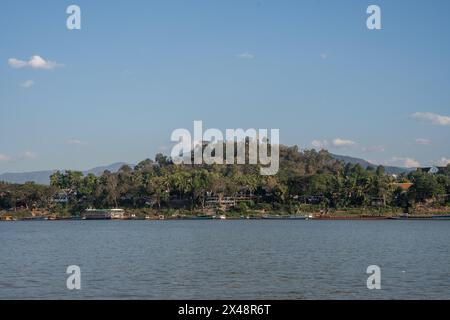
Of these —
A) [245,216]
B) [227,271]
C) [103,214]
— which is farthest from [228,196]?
[227,271]

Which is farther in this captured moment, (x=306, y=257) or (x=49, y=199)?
(x=49, y=199)

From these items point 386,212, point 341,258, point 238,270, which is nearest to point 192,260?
point 238,270

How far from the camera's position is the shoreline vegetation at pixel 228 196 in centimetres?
13938

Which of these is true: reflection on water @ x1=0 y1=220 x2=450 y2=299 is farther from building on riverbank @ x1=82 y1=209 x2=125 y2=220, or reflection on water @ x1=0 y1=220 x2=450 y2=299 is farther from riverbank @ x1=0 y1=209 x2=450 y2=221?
building on riverbank @ x1=82 y1=209 x2=125 y2=220

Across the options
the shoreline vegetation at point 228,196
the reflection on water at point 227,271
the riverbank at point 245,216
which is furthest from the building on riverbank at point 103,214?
the reflection on water at point 227,271

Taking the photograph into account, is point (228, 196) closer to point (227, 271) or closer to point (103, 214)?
point (103, 214)

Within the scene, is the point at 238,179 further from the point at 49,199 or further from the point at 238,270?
the point at 238,270

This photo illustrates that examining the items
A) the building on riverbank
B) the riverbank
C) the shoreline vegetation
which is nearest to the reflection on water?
the riverbank

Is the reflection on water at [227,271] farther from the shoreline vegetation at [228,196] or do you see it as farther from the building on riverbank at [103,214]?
the building on riverbank at [103,214]

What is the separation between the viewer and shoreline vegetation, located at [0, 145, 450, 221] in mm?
139375

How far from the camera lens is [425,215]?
135m

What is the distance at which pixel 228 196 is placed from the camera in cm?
15300

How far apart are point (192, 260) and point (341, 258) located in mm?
10221
